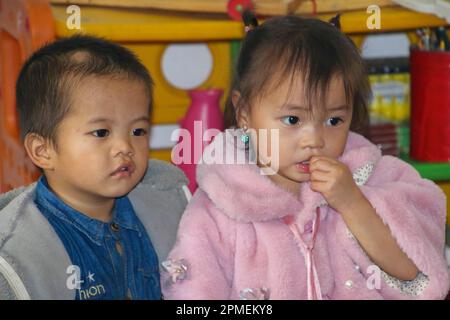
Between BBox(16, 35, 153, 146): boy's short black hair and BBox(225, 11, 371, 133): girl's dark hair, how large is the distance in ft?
0.51

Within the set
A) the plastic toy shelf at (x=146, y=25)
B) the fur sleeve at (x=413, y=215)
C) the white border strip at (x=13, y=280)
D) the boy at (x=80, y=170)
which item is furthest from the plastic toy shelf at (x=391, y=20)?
the white border strip at (x=13, y=280)

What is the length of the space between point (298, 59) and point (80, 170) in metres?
0.34

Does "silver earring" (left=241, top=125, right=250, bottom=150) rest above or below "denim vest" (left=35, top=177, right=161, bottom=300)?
above

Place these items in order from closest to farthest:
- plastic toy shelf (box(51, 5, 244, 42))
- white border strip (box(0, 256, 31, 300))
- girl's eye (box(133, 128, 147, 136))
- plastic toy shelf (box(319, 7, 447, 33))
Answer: white border strip (box(0, 256, 31, 300)), girl's eye (box(133, 128, 147, 136)), plastic toy shelf (box(51, 5, 244, 42)), plastic toy shelf (box(319, 7, 447, 33))

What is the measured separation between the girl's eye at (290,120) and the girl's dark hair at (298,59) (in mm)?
29

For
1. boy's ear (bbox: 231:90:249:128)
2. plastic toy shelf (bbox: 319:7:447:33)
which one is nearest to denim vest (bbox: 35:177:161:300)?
boy's ear (bbox: 231:90:249:128)

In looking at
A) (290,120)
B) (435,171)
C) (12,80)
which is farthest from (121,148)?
(435,171)

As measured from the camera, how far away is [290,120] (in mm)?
1145

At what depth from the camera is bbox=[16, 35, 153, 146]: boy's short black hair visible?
1.14 metres

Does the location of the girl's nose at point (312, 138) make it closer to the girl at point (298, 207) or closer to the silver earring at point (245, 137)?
the girl at point (298, 207)

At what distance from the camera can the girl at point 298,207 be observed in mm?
1137

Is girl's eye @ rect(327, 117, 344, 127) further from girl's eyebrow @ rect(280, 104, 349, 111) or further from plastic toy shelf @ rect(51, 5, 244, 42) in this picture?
plastic toy shelf @ rect(51, 5, 244, 42)

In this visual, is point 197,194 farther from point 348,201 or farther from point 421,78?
point 421,78
